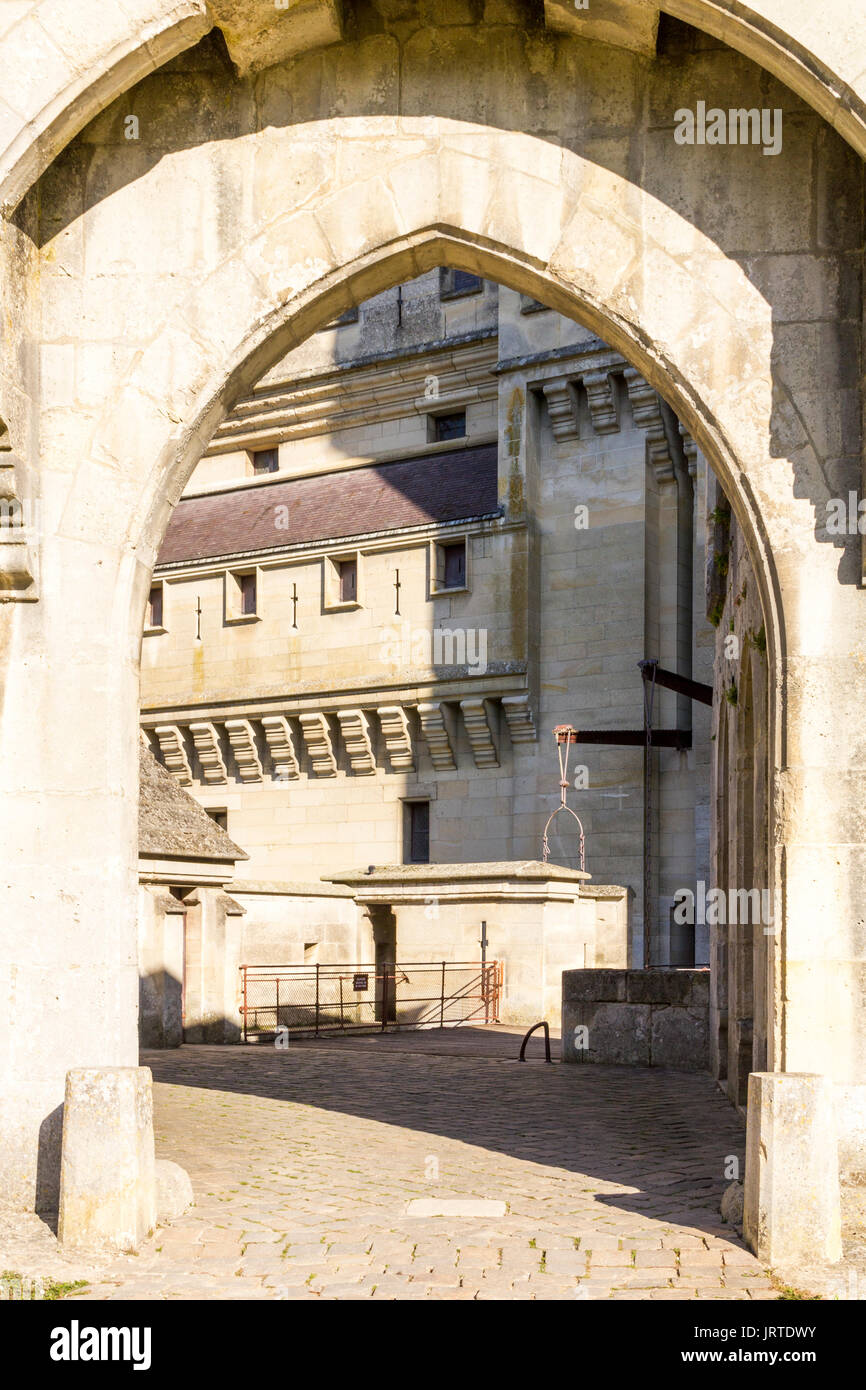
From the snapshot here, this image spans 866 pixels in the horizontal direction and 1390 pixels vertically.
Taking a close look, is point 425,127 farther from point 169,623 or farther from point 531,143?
point 169,623

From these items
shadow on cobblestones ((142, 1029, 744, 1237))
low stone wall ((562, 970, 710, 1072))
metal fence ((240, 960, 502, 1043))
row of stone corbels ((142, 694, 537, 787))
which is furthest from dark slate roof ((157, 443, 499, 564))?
low stone wall ((562, 970, 710, 1072))

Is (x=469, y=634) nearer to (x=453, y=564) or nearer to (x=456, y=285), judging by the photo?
(x=453, y=564)

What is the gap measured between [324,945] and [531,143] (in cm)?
1585

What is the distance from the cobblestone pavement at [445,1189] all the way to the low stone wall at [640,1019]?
120 cm

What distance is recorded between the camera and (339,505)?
2855cm

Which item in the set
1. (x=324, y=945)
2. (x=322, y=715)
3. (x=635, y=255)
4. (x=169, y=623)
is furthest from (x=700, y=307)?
(x=169, y=623)

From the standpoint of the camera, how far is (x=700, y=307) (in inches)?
267

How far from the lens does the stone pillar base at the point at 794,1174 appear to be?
18.8ft

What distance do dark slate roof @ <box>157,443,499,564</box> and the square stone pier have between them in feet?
23.9

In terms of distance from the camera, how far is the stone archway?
6.62 metres

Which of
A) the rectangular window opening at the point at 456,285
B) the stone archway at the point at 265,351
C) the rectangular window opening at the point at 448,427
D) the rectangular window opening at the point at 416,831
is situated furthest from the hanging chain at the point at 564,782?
the stone archway at the point at 265,351

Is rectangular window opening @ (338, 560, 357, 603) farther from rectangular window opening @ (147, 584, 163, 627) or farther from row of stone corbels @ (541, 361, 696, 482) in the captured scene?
row of stone corbels @ (541, 361, 696, 482)

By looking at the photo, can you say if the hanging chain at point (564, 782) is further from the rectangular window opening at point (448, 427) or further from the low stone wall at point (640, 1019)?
the low stone wall at point (640, 1019)

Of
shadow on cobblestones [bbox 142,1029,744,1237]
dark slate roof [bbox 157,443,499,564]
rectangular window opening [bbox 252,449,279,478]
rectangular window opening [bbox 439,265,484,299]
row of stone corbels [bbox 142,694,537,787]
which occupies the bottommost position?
shadow on cobblestones [bbox 142,1029,744,1237]
